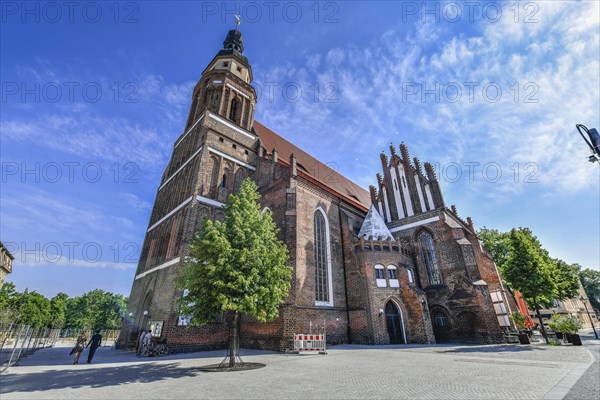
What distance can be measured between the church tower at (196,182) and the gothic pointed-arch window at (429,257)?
15.9 metres

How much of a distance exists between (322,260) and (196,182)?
10755 millimetres

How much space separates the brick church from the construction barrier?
112cm

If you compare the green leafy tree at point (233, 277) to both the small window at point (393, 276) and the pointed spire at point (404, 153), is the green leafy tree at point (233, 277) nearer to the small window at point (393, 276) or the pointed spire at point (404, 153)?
the small window at point (393, 276)

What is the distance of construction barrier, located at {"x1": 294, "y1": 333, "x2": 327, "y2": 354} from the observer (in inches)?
512

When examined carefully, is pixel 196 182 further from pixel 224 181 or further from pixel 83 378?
pixel 83 378

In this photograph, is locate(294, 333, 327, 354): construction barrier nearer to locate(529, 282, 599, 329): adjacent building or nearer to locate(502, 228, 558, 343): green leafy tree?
locate(502, 228, 558, 343): green leafy tree

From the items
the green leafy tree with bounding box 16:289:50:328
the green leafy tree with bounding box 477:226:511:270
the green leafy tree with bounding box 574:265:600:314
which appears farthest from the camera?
the green leafy tree with bounding box 574:265:600:314

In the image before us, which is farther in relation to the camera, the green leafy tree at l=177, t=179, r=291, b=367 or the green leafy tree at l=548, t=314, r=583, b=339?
the green leafy tree at l=548, t=314, r=583, b=339

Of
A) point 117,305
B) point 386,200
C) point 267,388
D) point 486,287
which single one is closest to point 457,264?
point 486,287

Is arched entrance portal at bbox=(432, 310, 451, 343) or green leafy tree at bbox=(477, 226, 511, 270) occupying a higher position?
green leafy tree at bbox=(477, 226, 511, 270)

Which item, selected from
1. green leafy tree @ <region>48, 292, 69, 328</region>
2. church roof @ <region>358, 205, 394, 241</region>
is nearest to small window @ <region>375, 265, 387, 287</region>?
church roof @ <region>358, 205, 394, 241</region>

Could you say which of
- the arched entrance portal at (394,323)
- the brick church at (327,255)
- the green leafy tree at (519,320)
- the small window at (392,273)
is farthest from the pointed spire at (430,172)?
the arched entrance portal at (394,323)

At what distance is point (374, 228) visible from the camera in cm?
2227

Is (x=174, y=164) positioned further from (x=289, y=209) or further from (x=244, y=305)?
(x=244, y=305)
